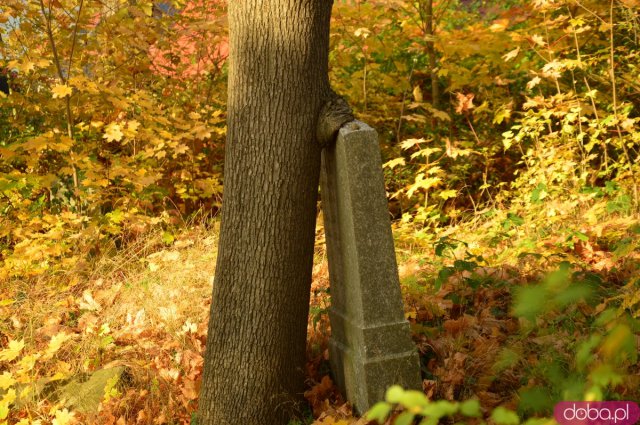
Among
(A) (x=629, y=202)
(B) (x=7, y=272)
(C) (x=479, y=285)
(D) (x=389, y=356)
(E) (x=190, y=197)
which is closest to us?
(D) (x=389, y=356)

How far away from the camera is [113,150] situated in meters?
7.39

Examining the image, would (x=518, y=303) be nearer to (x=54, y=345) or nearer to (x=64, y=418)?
(x=64, y=418)

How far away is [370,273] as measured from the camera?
10.3ft

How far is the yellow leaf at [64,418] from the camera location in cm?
371

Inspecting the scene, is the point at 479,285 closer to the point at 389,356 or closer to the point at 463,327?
the point at 463,327

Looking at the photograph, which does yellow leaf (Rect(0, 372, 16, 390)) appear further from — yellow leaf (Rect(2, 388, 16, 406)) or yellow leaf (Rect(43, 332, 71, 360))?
yellow leaf (Rect(43, 332, 71, 360))

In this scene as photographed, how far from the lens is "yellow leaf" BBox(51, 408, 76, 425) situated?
12.2 feet

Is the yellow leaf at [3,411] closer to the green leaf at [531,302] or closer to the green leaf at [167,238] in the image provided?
the green leaf at [167,238]

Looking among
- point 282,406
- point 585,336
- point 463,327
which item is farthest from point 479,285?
point 282,406

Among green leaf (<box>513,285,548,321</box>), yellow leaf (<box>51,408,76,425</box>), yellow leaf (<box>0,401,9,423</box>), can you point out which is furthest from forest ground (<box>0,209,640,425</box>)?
green leaf (<box>513,285,548,321</box>)

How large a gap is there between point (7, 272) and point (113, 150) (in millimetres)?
2147
